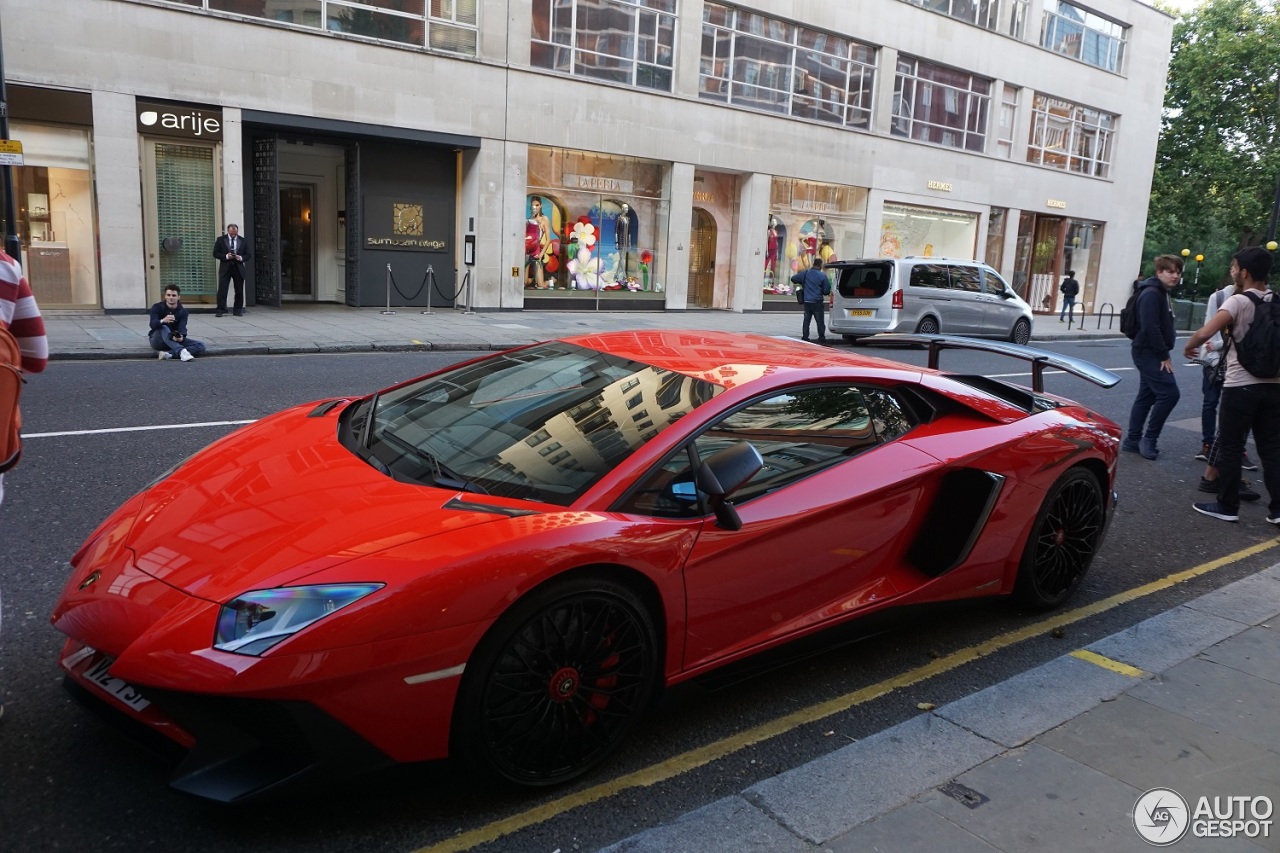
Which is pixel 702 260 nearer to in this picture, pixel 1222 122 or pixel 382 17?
pixel 382 17

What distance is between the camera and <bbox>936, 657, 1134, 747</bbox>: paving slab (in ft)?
11.0

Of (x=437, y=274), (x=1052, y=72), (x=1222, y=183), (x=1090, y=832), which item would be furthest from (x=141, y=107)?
(x=1222, y=183)

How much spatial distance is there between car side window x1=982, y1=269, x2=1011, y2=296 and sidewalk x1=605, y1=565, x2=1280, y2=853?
17206mm

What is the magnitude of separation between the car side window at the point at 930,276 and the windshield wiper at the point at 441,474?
16.5 metres

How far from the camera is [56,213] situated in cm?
1683

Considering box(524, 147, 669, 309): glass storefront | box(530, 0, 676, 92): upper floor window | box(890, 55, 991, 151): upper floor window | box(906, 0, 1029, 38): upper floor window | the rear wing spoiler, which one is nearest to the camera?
the rear wing spoiler

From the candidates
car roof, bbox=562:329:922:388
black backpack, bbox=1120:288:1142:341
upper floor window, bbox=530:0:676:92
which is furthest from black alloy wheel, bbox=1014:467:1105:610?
upper floor window, bbox=530:0:676:92

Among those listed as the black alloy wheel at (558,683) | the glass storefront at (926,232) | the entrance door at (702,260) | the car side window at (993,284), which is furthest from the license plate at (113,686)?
the glass storefront at (926,232)

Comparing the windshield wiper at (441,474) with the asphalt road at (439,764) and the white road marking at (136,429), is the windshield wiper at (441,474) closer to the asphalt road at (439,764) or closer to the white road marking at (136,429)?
the asphalt road at (439,764)

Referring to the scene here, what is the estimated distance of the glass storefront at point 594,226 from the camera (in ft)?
73.5

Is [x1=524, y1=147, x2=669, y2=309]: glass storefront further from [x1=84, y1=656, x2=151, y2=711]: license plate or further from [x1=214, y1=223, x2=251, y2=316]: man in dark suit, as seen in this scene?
[x1=84, y1=656, x2=151, y2=711]: license plate

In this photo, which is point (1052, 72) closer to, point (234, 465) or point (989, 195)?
point (989, 195)

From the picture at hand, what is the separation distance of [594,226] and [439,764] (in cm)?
2163

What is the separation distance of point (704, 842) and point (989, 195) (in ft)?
110
